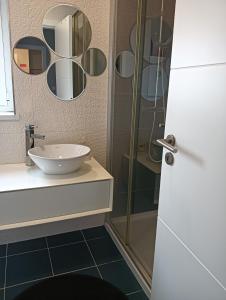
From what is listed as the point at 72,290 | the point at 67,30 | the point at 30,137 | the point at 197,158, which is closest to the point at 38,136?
the point at 30,137

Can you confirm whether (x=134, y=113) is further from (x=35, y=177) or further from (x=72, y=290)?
(x=72, y=290)

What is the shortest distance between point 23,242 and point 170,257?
1356mm

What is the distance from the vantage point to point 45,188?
151cm

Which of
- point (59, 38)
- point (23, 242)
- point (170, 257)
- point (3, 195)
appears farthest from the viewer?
point (23, 242)

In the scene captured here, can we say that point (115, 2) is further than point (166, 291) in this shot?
Yes

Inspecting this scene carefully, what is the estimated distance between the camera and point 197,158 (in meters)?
0.95

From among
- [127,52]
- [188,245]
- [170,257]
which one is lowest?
[170,257]

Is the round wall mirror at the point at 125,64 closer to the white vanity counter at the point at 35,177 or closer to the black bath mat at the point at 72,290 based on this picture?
the white vanity counter at the point at 35,177

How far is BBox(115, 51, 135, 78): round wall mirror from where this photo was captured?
1826mm

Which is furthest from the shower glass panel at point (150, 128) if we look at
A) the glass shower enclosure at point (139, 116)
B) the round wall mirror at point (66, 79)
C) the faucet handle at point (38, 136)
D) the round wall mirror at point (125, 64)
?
the faucet handle at point (38, 136)

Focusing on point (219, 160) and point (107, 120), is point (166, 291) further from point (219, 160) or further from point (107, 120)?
point (107, 120)

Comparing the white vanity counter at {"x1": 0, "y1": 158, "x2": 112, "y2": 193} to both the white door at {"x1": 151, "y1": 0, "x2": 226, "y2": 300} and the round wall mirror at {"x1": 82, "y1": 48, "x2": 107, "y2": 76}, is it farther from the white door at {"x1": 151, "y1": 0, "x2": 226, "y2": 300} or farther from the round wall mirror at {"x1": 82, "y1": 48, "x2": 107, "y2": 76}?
the round wall mirror at {"x1": 82, "y1": 48, "x2": 107, "y2": 76}

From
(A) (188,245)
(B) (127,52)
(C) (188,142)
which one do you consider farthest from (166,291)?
(B) (127,52)

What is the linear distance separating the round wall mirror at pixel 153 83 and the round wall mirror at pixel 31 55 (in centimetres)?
72
